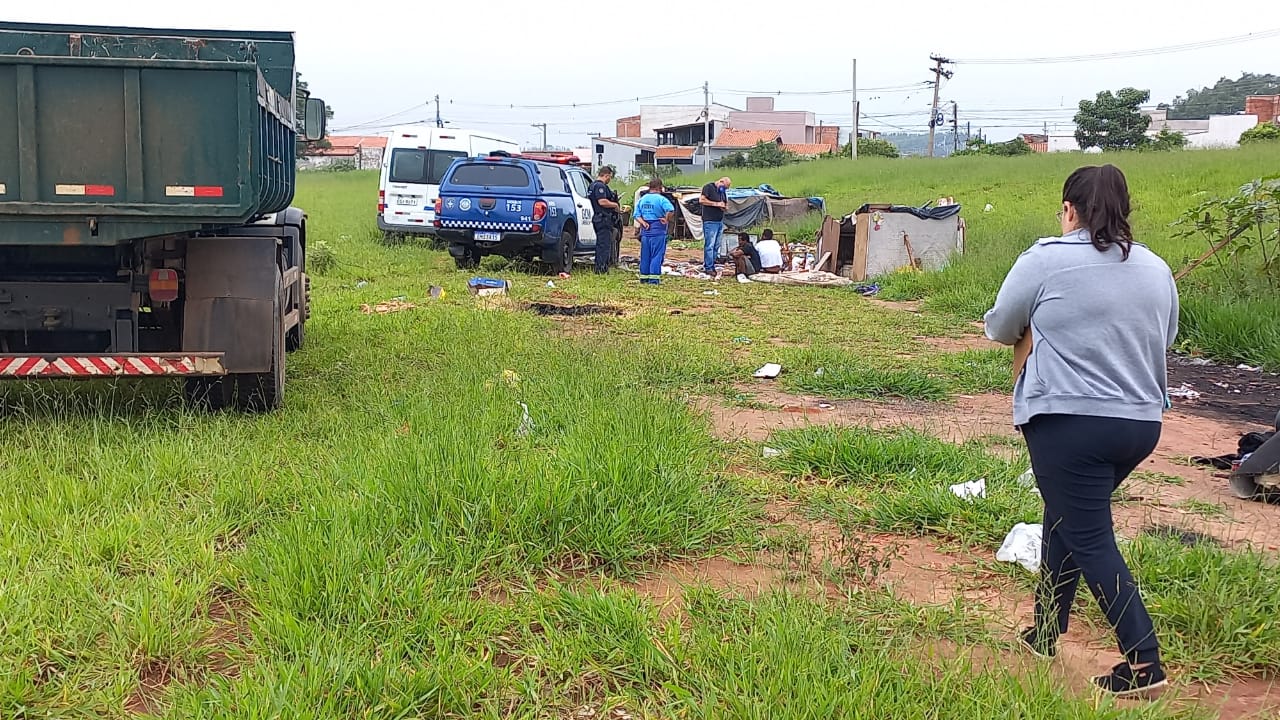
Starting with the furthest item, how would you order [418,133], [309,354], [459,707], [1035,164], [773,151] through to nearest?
[773,151], [1035,164], [418,133], [309,354], [459,707]

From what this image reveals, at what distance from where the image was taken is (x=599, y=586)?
12.7 feet

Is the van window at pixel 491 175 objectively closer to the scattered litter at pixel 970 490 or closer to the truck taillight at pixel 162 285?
the truck taillight at pixel 162 285

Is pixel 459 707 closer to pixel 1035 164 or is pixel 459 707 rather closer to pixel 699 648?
pixel 699 648

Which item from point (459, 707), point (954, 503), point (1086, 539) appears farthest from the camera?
point (954, 503)

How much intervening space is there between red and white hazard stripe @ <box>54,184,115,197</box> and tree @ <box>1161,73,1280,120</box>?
375 feet

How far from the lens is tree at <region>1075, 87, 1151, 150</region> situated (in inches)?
2452

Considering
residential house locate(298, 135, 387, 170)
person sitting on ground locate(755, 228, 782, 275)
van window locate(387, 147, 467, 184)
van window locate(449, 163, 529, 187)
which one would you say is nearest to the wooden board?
person sitting on ground locate(755, 228, 782, 275)

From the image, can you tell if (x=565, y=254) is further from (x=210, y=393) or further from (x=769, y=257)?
(x=210, y=393)

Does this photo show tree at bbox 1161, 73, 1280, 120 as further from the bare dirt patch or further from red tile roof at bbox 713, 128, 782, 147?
the bare dirt patch

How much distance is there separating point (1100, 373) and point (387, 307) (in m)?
9.83

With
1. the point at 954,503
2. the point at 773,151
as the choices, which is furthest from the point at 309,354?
the point at 773,151

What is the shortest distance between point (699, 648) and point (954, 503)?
6.57 feet

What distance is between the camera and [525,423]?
19.0 feet

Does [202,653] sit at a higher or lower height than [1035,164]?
lower
